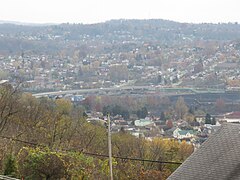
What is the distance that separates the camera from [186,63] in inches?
4129

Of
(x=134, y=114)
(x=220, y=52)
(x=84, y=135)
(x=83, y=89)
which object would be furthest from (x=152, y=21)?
(x=84, y=135)

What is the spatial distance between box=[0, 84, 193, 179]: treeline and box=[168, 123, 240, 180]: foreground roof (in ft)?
13.4

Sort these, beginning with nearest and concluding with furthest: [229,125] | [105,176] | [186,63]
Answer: [229,125] < [105,176] < [186,63]

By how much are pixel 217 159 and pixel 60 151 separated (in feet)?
18.4

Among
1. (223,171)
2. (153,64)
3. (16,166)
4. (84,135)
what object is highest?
(223,171)

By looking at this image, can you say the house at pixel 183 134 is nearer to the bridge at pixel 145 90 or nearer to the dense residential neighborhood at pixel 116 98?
the dense residential neighborhood at pixel 116 98

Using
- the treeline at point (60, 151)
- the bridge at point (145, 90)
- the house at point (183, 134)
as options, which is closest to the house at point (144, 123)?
the house at point (183, 134)

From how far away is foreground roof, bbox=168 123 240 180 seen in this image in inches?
250

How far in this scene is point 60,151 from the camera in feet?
37.8

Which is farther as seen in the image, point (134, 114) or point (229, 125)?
point (134, 114)

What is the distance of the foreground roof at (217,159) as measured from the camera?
20.8 ft

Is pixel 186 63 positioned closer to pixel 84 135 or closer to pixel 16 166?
pixel 84 135

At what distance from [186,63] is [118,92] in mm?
35873

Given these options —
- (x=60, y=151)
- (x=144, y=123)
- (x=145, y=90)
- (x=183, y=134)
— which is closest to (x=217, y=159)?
(x=60, y=151)
